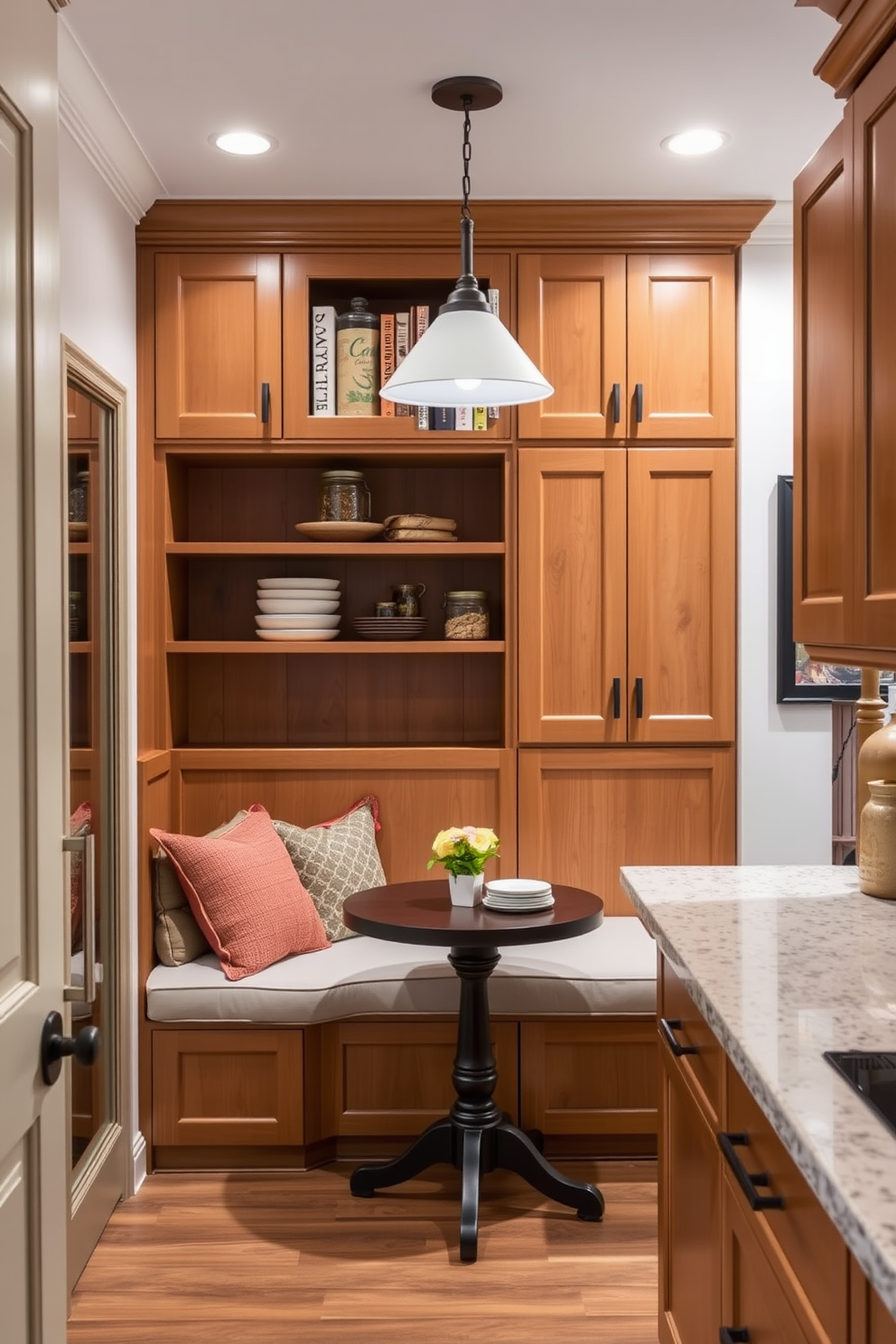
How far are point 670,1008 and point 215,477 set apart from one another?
2.41 m

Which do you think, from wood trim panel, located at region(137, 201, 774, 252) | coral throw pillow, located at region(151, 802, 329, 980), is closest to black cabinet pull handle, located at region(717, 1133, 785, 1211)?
coral throw pillow, located at region(151, 802, 329, 980)

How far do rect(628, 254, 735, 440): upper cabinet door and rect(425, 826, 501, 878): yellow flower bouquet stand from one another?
135cm

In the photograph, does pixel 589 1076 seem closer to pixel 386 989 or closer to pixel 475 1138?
pixel 475 1138

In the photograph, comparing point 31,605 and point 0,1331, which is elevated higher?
point 31,605

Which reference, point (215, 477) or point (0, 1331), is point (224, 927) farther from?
point (0, 1331)

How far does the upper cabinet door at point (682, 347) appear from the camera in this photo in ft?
11.4

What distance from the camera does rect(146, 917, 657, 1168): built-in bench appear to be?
316 centimetres

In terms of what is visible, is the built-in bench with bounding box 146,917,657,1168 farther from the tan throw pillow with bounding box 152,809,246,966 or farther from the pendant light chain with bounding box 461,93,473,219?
the pendant light chain with bounding box 461,93,473,219

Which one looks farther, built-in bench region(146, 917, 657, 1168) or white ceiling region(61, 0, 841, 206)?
built-in bench region(146, 917, 657, 1168)

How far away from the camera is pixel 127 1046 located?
310cm

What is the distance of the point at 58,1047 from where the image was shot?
57.6 inches

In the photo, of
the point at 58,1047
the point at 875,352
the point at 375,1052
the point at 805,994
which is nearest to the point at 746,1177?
the point at 805,994

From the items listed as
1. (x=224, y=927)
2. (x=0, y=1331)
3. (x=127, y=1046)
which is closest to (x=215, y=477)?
(x=224, y=927)

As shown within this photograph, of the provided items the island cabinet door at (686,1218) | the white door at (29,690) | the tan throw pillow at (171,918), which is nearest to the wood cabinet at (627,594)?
the tan throw pillow at (171,918)
